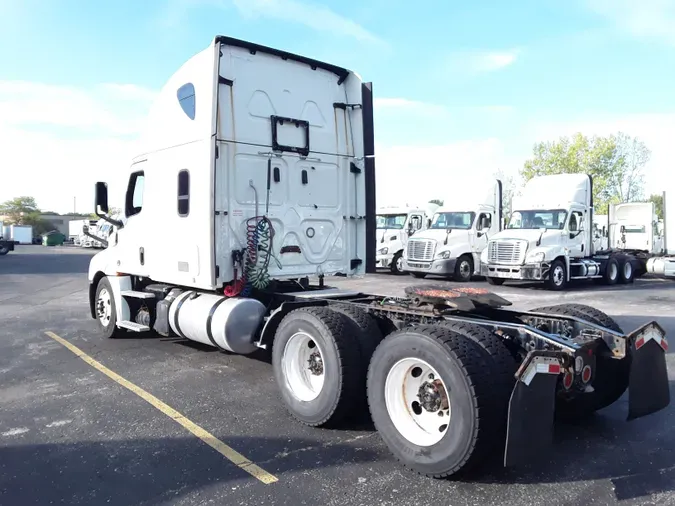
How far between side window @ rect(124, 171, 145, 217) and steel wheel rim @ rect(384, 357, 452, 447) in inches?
213

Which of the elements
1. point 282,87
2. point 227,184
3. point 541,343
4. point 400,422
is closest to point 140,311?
point 227,184

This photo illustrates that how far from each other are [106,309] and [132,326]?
113cm

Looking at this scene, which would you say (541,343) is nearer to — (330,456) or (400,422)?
(400,422)

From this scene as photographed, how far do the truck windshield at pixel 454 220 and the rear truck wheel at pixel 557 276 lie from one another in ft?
12.4

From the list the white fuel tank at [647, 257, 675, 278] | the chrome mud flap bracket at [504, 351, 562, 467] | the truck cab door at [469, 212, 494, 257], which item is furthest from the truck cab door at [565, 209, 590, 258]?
the chrome mud flap bracket at [504, 351, 562, 467]

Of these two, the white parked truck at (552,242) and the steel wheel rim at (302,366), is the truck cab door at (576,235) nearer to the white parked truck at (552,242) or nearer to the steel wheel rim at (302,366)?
the white parked truck at (552,242)

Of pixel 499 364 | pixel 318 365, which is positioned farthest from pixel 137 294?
pixel 499 364

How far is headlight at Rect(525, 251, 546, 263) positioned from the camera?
1677 centimetres

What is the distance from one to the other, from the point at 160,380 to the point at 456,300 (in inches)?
144

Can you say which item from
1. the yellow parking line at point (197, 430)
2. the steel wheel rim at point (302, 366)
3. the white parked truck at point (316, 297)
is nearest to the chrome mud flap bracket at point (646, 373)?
the white parked truck at point (316, 297)

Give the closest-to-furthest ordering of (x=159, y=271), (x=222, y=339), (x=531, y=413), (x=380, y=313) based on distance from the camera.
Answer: (x=531, y=413), (x=380, y=313), (x=222, y=339), (x=159, y=271)

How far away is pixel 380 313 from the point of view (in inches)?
204

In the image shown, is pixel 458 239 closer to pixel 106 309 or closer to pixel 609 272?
pixel 609 272

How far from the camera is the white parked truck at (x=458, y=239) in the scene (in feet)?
64.2
